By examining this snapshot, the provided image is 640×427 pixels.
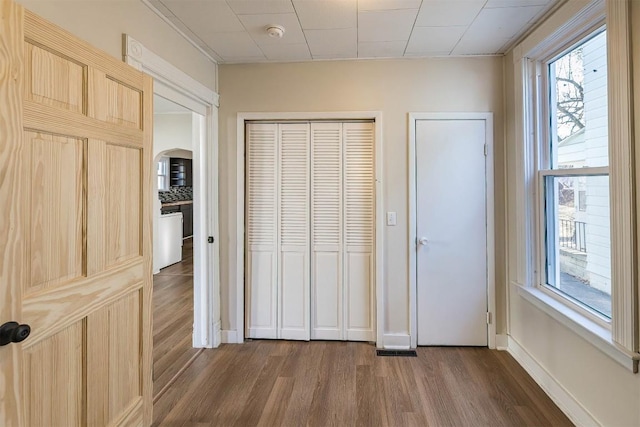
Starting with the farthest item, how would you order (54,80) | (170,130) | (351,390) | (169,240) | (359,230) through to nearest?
(169,240) → (170,130) → (359,230) → (351,390) → (54,80)

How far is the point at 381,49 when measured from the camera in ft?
8.87

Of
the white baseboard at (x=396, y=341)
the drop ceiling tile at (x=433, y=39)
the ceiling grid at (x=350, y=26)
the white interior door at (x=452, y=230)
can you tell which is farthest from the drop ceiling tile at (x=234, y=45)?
the white baseboard at (x=396, y=341)

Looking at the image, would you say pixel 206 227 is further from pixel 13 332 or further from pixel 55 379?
pixel 13 332

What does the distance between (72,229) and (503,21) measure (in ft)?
9.29

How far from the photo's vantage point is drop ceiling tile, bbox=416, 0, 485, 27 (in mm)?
2051

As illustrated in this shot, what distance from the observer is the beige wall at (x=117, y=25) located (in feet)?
4.71

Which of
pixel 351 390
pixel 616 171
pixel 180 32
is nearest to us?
pixel 616 171

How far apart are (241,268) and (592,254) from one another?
102 inches

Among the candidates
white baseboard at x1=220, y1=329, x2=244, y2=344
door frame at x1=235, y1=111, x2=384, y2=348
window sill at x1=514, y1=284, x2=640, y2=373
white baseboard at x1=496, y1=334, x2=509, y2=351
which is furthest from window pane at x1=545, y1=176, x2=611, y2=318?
white baseboard at x1=220, y1=329, x2=244, y2=344

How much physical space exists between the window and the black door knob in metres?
2.67

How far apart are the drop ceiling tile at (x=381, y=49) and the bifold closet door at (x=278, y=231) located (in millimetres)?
796

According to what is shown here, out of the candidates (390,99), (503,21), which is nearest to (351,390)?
(390,99)

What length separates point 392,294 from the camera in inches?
114

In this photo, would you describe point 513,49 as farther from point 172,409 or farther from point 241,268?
point 172,409
